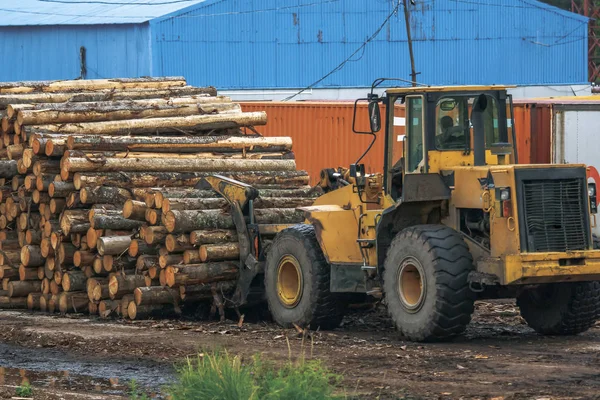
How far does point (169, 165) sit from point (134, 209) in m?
1.64

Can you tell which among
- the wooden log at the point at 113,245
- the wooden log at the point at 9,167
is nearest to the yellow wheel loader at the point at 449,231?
the wooden log at the point at 113,245

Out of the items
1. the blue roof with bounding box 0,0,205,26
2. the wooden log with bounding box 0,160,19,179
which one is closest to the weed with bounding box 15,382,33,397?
the wooden log with bounding box 0,160,19,179

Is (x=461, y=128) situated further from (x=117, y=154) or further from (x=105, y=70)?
(x=105, y=70)

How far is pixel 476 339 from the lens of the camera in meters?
12.8

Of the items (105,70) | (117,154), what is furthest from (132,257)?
(105,70)

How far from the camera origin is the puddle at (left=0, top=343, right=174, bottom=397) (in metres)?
10.3

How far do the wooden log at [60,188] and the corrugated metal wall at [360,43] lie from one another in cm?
2407

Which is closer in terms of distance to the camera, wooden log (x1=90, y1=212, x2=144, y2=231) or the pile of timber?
the pile of timber

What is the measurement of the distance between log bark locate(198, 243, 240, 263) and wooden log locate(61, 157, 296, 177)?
207cm

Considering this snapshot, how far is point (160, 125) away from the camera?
1759 centimetres

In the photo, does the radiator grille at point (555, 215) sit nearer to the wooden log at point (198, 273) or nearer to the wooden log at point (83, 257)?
the wooden log at point (198, 273)

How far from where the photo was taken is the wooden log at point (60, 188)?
52.5 ft

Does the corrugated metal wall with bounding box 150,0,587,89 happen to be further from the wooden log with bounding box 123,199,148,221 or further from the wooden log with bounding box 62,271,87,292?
the wooden log with bounding box 123,199,148,221

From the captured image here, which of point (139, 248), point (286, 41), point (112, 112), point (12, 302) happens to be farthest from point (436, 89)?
point (286, 41)
